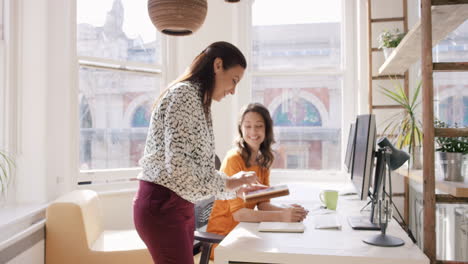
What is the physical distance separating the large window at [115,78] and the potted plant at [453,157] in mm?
2466

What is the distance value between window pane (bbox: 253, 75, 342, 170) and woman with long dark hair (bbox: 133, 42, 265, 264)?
92.0 inches

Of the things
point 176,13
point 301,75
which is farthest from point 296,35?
point 176,13

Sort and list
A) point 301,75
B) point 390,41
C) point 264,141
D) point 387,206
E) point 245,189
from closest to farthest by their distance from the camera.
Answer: point 387,206
point 245,189
point 264,141
point 390,41
point 301,75

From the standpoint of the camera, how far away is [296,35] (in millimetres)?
3852

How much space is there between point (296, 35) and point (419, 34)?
1.87 meters

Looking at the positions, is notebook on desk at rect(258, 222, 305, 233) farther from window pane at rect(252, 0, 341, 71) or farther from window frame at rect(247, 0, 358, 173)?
window pane at rect(252, 0, 341, 71)

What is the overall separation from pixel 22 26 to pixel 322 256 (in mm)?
2405

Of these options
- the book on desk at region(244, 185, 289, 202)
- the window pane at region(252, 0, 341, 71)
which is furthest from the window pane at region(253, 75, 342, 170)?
the book on desk at region(244, 185, 289, 202)

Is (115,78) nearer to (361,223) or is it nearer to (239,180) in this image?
(239,180)

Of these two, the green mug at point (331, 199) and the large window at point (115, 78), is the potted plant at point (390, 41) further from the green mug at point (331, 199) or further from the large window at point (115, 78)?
the large window at point (115, 78)

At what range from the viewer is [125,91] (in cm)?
350

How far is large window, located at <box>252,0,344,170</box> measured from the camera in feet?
12.4

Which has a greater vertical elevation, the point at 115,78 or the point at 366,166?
the point at 115,78

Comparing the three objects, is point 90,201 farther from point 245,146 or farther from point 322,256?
point 322,256
